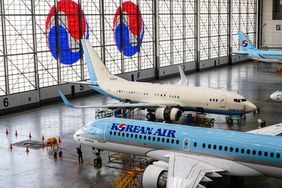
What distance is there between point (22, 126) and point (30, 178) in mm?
16411

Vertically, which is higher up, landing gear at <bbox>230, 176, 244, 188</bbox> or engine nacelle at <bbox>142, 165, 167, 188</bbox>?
engine nacelle at <bbox>142, 165, 167, 188</bbox>

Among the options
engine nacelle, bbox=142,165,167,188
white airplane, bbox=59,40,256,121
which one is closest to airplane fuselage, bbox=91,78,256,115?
white airplane, bbox=59,40,256,121

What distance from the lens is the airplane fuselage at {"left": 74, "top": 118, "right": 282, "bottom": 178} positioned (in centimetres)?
2634

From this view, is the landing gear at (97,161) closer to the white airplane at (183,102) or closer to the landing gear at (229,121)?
the white airplane at (183,102)

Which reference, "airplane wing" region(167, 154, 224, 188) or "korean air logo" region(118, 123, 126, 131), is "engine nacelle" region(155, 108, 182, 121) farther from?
"airplane wing" region(167, 154, 224, 188)

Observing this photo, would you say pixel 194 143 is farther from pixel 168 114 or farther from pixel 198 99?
pixel 198 99

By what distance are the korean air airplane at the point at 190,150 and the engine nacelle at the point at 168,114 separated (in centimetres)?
1447

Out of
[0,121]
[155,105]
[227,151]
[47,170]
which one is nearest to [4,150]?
[47,170]

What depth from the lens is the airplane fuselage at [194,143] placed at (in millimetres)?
26344

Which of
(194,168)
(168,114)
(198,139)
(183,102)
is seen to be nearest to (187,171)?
(194,168)

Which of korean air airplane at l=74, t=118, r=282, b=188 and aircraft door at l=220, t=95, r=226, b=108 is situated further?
aircraft door at l=220, t=95, r=226, b=108

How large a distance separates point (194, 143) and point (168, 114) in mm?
17661

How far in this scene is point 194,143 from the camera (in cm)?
2822

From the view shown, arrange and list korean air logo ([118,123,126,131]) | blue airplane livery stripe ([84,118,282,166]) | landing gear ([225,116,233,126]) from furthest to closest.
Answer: landing gear ([225,116,233,126]), korean air logo ([118,123,126,131]), blue airplane livery stripe ([84,118,282,166])
